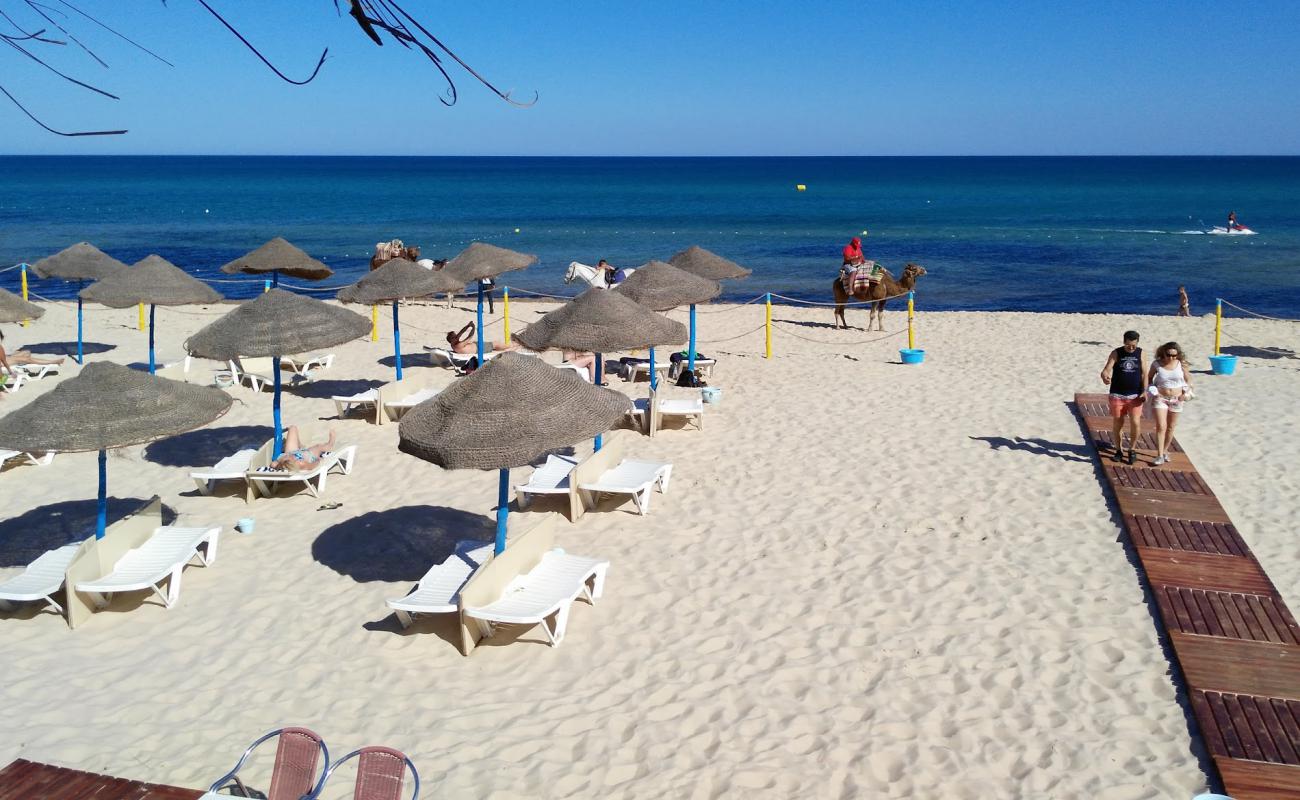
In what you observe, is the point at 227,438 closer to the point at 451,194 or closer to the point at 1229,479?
the point at 1229,479

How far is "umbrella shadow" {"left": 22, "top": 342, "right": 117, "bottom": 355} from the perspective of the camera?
52.3ft

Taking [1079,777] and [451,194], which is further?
[451,194]

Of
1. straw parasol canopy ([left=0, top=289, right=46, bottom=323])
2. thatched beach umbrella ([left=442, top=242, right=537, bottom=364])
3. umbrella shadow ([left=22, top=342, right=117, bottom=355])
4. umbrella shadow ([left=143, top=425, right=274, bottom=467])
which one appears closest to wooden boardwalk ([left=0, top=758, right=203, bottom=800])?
umbrella shadow ([left=143, top=425, right=274, bottom=467])

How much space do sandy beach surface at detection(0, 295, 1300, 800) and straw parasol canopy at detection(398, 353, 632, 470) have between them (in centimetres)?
119

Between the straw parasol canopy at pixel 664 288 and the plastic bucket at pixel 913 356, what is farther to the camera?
the plastic bucket at pixel 913 356

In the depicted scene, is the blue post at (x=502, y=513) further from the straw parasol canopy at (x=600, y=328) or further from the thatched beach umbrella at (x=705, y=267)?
the thatched beach umbrella at (x=705, y=267)

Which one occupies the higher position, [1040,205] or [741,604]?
[1040,205]

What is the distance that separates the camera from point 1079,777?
15.5 ft

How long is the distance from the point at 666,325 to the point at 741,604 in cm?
384

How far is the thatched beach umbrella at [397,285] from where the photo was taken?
38.6 feet

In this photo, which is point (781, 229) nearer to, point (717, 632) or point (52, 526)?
point (52, 526)

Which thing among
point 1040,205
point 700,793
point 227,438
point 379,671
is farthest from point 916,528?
point 1040,205

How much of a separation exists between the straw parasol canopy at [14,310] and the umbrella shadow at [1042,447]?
10963 mm

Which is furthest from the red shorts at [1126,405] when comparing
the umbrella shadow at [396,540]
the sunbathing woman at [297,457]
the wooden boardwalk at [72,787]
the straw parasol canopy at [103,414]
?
the wooden boardwalk at [72,787]
